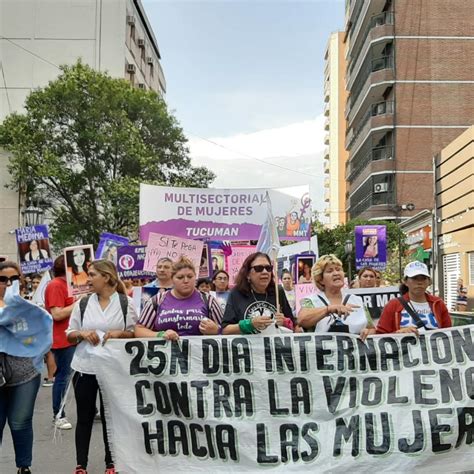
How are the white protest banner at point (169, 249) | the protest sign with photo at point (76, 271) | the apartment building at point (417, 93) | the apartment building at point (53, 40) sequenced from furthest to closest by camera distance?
1. the apartment building at point (417, 93)
2. the apartment building at point (53, 40)
3. the white protest banner at point (169, 249)
4. the protest sign with photo at point (76, 271)

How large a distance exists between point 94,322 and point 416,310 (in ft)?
8.12

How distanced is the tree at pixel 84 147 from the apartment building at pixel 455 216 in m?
13.7

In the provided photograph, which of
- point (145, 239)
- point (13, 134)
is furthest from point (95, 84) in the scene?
point (145, 239)

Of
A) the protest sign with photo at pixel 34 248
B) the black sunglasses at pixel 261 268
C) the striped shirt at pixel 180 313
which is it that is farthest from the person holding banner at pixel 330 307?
the protest sign with photo at pixel 34 248

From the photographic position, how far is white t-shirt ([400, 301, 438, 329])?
5039 millimetres

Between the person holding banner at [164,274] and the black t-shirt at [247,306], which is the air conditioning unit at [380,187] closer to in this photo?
the person holding banner at [164,274]

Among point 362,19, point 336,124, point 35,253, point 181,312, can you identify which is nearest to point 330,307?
point 181,312

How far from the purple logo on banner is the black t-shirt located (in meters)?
13.9

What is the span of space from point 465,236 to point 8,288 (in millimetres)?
29575

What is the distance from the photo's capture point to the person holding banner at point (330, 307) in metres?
4.93

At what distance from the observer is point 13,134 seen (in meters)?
32.2

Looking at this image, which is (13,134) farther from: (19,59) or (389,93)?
(389,93)

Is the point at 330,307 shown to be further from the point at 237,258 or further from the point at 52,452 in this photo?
the point at 237,258

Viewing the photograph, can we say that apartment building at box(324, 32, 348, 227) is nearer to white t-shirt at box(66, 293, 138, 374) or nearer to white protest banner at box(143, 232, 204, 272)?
white protest banner at box(143, 232, 204, 272)
